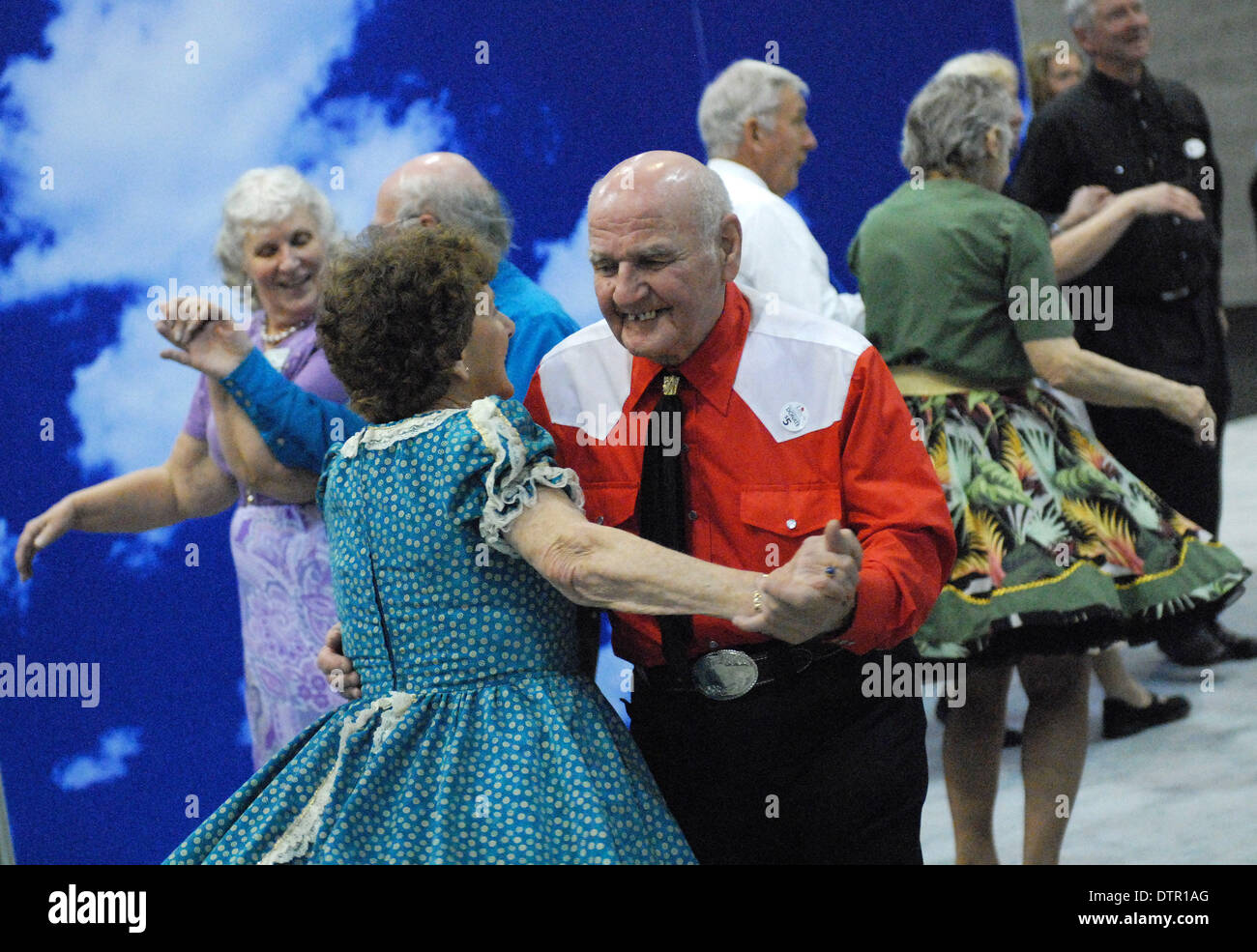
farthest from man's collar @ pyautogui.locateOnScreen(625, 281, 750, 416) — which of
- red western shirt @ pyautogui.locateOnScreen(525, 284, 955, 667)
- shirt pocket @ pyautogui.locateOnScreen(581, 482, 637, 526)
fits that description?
shirt pocket @ pyautogui.locateOnScreen(581, 482, 637, 526)

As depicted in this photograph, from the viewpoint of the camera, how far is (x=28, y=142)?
3201 mm

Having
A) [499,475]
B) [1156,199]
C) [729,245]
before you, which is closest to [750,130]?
[1156,199]

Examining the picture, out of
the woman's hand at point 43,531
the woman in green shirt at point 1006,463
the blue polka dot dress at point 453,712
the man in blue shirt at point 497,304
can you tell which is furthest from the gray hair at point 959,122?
the woman's hand at point 43,531

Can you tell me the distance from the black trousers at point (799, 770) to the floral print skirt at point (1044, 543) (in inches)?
39.5

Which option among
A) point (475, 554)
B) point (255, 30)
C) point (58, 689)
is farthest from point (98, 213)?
point (475, 554)

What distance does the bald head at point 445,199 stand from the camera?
9.25 ft

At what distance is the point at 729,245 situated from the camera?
2.14m

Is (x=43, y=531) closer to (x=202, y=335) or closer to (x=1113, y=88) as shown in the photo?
(x=202, y=335)

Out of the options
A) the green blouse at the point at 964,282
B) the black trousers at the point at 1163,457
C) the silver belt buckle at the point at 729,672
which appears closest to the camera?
the silver belt buckle at the point at 729,672

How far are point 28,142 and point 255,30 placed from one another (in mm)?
533

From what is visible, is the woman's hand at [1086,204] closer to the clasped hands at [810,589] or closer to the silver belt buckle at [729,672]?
the silver belt buckle at [729,672]

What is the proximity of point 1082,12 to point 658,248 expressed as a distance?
2851 millimetres

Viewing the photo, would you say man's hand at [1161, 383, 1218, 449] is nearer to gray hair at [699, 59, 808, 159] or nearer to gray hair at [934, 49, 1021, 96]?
gray hair at [699, 59, 808, 159]
